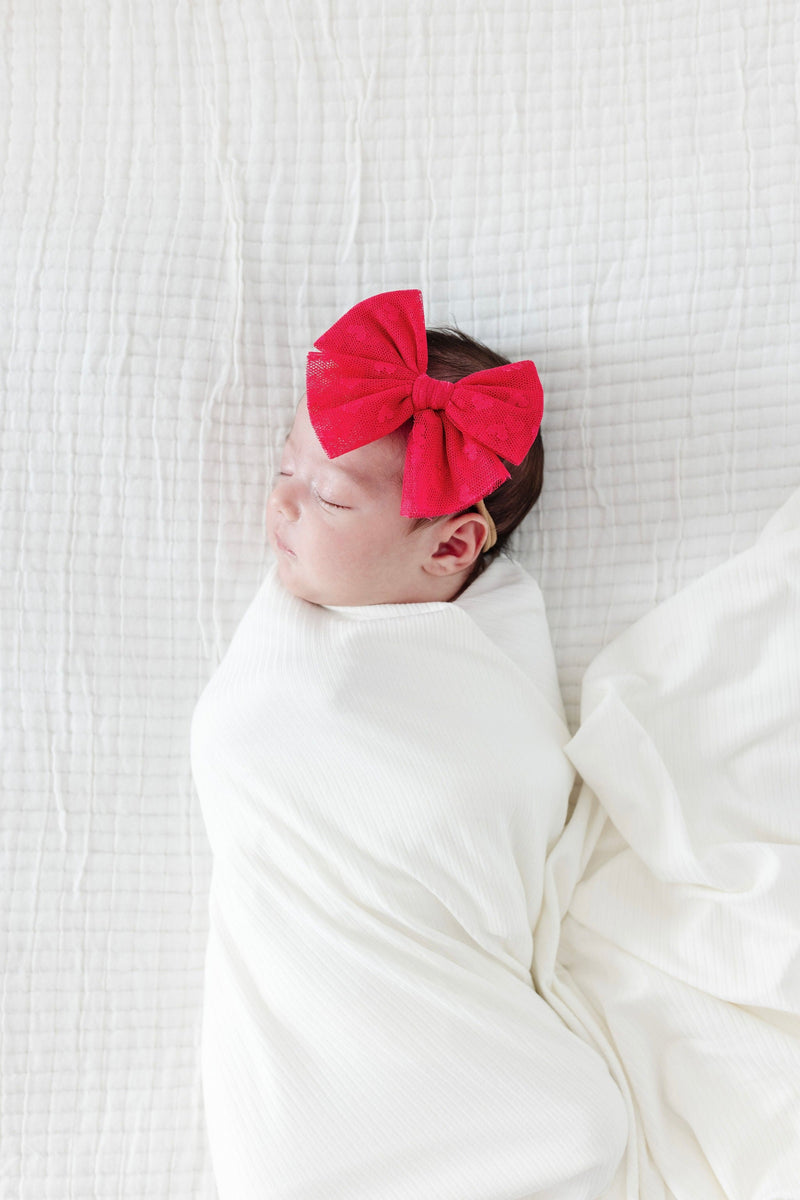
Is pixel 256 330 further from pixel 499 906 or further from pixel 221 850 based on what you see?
pixel 499 906

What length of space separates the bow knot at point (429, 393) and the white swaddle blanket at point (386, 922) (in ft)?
0.75

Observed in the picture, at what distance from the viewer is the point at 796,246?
121 centimetres

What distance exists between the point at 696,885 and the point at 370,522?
1.80 ft

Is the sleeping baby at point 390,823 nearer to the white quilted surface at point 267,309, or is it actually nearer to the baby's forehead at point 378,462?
the baby's forehead at point 378,462

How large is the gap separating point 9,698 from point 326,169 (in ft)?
2.61

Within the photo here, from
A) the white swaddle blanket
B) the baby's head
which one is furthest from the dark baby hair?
the white swaddle blanket

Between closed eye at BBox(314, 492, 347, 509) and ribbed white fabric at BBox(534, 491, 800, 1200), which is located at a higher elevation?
closed eye at BBox(314, 492, 347, 509)

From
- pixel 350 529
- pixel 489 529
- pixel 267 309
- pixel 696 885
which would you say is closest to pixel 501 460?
pixel 489 529

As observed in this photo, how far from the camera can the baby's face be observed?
1.08m

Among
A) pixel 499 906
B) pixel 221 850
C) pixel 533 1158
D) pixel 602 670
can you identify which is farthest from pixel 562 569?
pixel 533 1158

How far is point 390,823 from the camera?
39.9 inches

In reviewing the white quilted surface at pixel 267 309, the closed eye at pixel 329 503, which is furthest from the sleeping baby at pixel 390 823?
the white quilted surface at pixel 267 309

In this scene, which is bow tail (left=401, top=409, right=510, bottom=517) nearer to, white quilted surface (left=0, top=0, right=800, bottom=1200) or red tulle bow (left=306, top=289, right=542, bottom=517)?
red tulle bow (left=306, top=289, right=542, bottom=517)

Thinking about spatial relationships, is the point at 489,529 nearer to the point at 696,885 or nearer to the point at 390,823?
the point at 390,823
